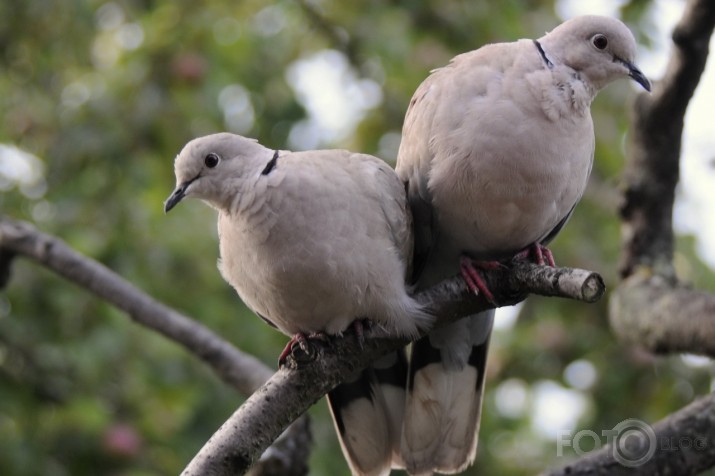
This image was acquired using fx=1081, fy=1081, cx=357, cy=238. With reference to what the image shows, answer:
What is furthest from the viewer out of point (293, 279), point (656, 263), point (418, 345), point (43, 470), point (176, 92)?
point (176, 92)

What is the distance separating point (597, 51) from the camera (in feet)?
11.1

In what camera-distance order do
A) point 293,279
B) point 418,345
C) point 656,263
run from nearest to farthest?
point 293,279
point 418,345
point 656,263

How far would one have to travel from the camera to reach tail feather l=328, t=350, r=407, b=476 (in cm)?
358

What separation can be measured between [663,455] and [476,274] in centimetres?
81

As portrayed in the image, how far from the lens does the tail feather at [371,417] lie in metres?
3.58

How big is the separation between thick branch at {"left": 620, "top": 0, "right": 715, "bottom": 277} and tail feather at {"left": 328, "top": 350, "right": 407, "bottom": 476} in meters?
1.14

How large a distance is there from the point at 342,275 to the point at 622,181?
5.18ft

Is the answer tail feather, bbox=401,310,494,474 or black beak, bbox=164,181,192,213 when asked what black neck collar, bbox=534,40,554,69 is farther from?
black beak, bbox=164,181,192,213

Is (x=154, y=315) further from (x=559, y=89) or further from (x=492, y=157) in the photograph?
(x=559, y=89)

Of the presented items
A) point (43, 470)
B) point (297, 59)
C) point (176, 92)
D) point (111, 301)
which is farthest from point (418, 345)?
point (297, 59)

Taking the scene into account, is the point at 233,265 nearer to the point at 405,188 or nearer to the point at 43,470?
the point at 405,188

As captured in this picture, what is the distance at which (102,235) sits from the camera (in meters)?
5.01

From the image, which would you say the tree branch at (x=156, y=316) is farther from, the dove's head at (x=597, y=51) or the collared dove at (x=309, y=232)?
the dove's head at (x=597, y=51)

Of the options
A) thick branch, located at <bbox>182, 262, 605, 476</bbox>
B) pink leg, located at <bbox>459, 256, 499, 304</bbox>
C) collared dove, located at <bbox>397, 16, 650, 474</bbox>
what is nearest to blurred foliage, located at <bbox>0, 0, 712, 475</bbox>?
collared dove, located at <bbox>397, 16, 650, 474</bbox>
